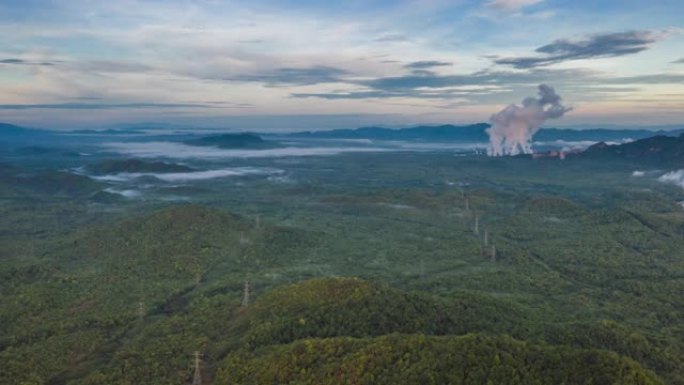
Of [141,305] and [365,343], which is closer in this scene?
[365,343]

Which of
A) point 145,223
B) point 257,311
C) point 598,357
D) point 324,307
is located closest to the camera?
point 598,357

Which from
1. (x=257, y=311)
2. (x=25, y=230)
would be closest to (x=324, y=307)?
(x=257, y=311)

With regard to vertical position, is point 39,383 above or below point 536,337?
below

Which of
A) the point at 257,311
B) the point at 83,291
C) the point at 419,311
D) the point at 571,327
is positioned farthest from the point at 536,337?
the point at 83,291

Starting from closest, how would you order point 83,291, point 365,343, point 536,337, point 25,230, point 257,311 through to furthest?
point 365,343 → point 536,337 → point 257,311 → point 83,291 → point 25,230

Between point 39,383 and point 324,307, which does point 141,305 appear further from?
point 324,307

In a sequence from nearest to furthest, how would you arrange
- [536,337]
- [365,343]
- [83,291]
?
[365,343]
[536,337]
[83,291]

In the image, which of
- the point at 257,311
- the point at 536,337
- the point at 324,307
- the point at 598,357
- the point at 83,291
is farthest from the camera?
the point at 83,291

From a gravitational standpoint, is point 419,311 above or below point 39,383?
above

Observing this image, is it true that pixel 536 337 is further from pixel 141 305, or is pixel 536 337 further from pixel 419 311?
pixel 141 305
